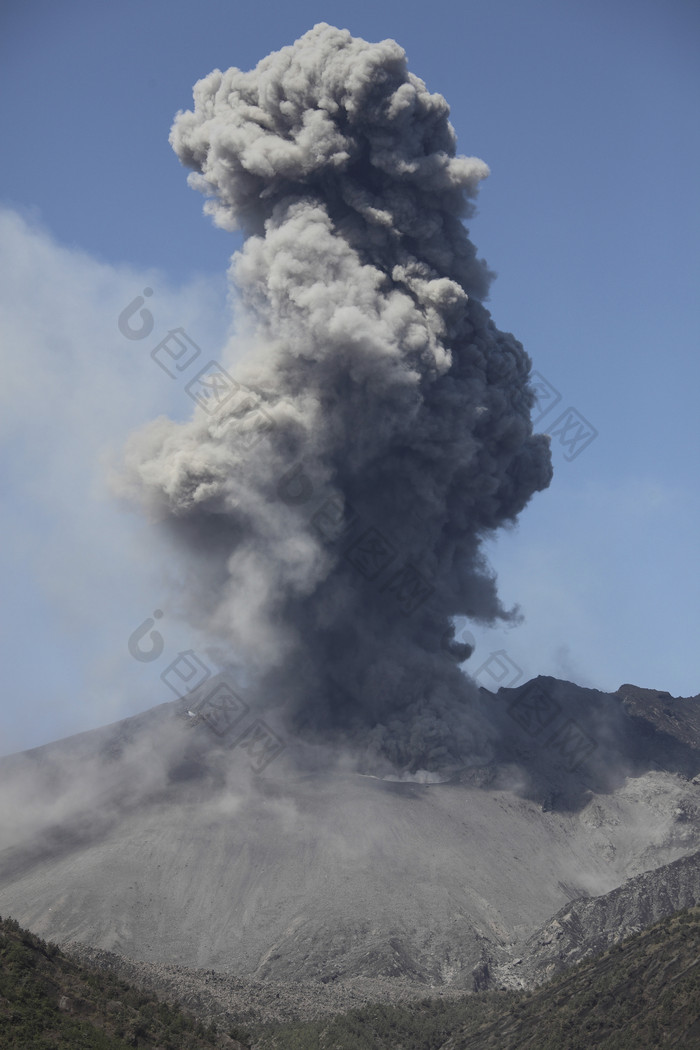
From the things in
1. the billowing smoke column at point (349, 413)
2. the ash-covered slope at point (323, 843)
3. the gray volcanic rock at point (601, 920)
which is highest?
the billowing smoke column at point (349, 413)

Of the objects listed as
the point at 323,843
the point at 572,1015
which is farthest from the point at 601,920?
the point at 323,843

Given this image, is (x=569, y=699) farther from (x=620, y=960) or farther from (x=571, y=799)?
(x=620, y=960)

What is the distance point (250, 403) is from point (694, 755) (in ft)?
124

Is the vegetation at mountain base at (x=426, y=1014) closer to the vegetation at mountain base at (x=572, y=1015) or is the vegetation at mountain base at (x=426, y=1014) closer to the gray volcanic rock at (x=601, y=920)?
the vegetation at mountain base at (x=572, y=1015)

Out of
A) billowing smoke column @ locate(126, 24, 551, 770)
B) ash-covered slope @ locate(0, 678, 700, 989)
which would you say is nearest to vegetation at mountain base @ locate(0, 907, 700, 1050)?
ash-covered slope @ locate(0, 678, 700, 989)

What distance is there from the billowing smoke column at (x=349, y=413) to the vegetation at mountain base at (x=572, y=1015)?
882 inches

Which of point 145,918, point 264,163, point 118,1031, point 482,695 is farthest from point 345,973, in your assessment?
point 264,163

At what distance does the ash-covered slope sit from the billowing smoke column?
17.8 feet

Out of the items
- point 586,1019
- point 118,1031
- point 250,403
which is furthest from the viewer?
point 250,403

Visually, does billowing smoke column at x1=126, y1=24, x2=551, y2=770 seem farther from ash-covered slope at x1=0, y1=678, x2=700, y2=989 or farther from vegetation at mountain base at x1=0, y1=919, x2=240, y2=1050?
vegetation at mountain base at x1=0, y1=919, x2=240, y2=1050

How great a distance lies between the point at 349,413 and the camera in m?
57.8

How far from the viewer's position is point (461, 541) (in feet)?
210

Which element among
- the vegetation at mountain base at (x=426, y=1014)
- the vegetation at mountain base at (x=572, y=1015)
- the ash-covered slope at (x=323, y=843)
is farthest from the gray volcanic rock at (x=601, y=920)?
the vegetation at mountain base at (x=426, y=1014)

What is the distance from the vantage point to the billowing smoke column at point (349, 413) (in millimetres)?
56250
